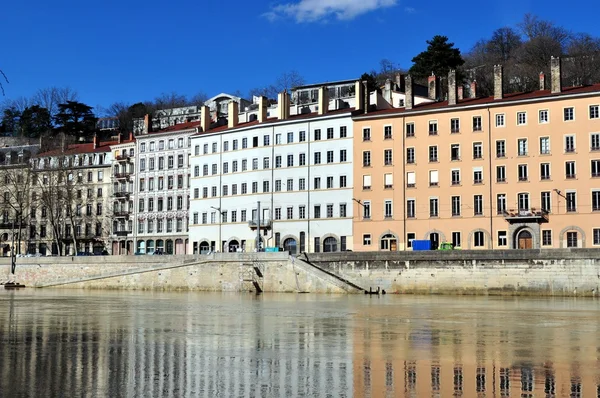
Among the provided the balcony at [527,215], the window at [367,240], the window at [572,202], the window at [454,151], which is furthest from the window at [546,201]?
the window at [367,240]

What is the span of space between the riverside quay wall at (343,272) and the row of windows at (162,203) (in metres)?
18.1

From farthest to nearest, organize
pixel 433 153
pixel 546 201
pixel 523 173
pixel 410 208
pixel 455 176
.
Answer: pixel 410 208 → pixel 433 153 → pixel 455 176 → pixel 523 173 → pixel 546 201

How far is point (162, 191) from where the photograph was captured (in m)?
97.8

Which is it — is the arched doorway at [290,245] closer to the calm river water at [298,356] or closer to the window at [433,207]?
the window at [433,207]

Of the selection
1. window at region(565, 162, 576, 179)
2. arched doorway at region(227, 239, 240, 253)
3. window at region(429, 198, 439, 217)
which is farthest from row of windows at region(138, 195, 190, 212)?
window at region(565, 162, 576, 179)

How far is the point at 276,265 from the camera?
6944 centimetres

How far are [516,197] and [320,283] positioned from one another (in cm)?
1913

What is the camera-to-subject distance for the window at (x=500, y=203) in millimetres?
70125

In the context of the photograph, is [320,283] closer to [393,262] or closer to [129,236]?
[393,262]

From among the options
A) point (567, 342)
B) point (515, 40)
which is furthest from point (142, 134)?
point (567, 342)

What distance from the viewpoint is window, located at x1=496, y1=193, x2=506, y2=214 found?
70.1 metres

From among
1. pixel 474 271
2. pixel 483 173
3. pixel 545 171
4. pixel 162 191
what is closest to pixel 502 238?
pixel 483 173

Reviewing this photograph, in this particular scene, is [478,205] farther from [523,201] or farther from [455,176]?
[523,201]

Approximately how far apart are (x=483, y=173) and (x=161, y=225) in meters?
43.1
